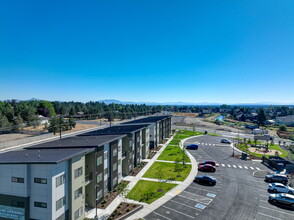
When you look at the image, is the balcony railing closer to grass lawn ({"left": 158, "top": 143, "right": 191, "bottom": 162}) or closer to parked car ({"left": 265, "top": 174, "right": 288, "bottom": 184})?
grass lawn ({"left": 158, "top": 143, "right": 191, "bottom": 162})

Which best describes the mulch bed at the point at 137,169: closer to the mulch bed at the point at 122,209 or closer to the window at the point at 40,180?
the mulch bed at the point at 122,209

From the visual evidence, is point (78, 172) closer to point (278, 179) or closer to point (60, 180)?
point (60, 180)

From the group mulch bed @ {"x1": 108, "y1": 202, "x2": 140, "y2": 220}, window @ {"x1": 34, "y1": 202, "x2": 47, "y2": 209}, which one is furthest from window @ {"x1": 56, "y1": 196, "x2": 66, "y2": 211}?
mulch bed @ {"x1": 108, "y1": 202, "x2": 140, "y2": 220}

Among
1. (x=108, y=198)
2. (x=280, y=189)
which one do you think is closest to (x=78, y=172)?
(x=108, y=198)

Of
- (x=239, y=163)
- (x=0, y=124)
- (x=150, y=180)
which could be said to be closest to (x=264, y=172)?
(x=239, y=163)

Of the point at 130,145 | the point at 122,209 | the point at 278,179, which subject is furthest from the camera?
the point at 130,145

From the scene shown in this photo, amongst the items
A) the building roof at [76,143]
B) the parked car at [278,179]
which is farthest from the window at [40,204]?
the parked car at [278,179]
